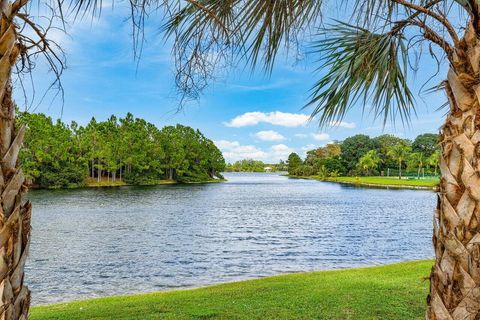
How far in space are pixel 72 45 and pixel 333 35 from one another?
155 cm

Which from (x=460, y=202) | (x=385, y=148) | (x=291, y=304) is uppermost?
(x=385, y=148)

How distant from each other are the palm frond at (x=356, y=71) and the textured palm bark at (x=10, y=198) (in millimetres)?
1668

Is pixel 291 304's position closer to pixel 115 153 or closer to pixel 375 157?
pixel 115 153

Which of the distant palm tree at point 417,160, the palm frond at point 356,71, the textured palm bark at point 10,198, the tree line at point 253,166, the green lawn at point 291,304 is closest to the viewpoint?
the textured palm bark at point 10,198

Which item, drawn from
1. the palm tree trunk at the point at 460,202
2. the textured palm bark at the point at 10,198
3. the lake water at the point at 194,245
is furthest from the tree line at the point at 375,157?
the textured palm bark at the point at 10,198

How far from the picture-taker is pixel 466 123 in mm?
1819

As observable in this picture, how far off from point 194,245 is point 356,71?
46.1ft

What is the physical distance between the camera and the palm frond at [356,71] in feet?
8.00

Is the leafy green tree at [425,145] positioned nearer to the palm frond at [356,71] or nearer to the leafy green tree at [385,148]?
the leafy green tree at [385,148]

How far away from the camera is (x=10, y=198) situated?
4.41 ft

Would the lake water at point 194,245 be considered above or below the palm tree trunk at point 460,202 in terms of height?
below

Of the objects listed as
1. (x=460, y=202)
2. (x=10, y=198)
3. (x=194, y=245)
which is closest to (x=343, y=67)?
(x=460, y=202)

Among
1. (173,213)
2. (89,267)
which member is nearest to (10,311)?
(89,267)

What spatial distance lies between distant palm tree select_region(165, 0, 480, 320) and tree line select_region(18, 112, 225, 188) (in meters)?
43.1
